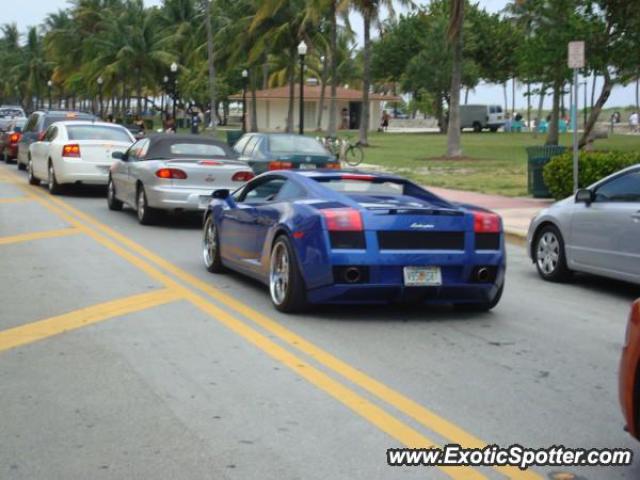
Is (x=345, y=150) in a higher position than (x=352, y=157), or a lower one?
higher

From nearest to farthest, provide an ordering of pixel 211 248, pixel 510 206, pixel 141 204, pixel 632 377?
pixel 632 377 → pixel 211 248 → pixel 141 204 → pixel 510 206

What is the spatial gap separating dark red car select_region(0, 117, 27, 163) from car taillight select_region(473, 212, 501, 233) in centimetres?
2844

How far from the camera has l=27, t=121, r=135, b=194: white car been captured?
72.2ft

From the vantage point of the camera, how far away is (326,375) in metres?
7.23

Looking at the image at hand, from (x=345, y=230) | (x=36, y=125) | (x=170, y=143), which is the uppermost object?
(x=36, y=125)

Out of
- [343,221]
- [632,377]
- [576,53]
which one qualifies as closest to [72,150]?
[576,53]

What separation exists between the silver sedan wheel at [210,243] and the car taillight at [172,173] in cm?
458

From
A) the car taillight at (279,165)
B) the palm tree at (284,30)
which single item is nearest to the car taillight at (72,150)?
the car taillight at (279,165)

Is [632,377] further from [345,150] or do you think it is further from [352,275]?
[345,150]

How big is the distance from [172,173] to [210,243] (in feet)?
15.8

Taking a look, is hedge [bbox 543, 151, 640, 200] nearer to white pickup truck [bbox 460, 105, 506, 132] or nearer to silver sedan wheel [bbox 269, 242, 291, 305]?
silver sedan wheel [bbox 269, 242, 291, 305]

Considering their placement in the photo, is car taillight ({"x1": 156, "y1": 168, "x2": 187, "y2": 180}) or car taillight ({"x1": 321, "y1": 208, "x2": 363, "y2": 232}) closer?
car taillight ({"x1": 321, "y1": 208, "x2": 363, "y2": 232})

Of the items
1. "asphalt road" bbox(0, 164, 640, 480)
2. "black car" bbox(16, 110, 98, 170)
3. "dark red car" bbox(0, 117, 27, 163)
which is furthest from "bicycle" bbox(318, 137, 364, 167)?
"asphalt road" bbox(0, 164, 640, 480)

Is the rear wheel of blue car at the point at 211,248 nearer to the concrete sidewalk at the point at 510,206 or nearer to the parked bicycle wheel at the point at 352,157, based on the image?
the concrete sidewalk at the point at 510,206
